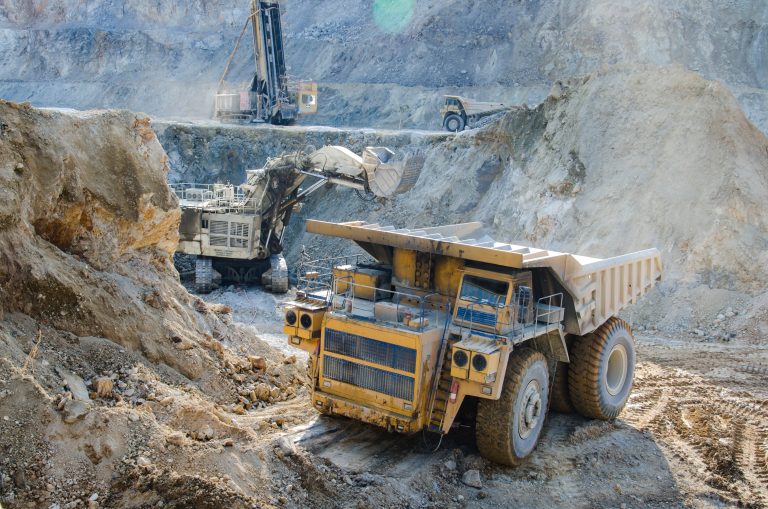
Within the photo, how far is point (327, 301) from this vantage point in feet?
30.0

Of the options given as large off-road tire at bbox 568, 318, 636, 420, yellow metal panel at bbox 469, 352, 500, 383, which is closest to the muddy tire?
large off-road tire at bbox 568, 318, 636, 420

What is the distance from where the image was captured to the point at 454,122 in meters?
31.0

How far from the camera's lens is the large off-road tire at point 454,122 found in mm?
30891

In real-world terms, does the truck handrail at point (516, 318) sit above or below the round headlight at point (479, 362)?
above

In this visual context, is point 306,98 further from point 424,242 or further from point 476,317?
point 476,317

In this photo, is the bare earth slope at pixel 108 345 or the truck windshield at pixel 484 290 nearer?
the bare earth slope at pixel 108 345

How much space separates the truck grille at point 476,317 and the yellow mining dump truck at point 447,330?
0.4 inches

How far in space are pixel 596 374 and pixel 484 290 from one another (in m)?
2.29

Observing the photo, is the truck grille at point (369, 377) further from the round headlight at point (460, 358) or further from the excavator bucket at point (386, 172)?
the excavator bucket at point (386, 172)

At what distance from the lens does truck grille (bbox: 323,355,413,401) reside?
8164 millimetres

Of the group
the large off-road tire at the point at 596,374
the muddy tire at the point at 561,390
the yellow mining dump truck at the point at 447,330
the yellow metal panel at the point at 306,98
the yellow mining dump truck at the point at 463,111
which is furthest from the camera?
the yellow metal panel at the point at 306,98

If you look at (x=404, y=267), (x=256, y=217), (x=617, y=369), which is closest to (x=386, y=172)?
(x=256, y=217)

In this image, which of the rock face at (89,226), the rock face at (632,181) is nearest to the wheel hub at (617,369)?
the rock face at (89,226)

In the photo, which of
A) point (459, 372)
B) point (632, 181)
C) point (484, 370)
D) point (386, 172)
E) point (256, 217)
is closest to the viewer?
point (484, 370)
